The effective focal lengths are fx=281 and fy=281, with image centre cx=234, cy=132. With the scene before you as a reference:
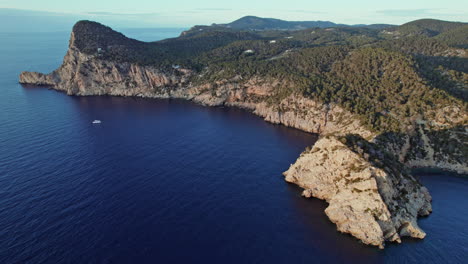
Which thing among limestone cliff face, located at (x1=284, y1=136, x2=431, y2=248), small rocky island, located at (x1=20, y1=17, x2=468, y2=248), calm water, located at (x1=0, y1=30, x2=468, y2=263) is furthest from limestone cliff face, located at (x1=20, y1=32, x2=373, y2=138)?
limestone cliff face, located at (x1=284, y1=136, x2=431, y2=248)

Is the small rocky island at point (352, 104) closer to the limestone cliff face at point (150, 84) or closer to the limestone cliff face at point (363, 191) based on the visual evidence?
the limestone cliff face at point (363, 191)

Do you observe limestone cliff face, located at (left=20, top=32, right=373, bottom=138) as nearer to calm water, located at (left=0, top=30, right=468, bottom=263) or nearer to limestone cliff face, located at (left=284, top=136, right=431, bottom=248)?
calm water, located at (left=0, top=30, right=468, bottom=263)

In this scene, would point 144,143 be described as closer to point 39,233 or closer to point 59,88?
point 39,233

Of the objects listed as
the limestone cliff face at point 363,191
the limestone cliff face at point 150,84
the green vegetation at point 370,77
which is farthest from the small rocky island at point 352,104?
the limestone cliff face at point 150,84

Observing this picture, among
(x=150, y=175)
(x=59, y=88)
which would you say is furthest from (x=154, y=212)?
(x=59, y=88)

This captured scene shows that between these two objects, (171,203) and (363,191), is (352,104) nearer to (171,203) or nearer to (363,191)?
(363,191)

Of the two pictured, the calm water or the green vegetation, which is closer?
the calm water
